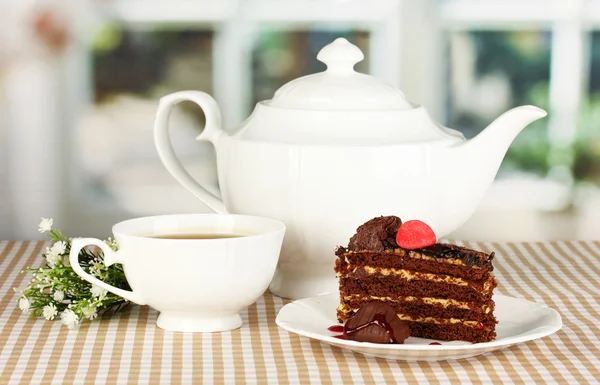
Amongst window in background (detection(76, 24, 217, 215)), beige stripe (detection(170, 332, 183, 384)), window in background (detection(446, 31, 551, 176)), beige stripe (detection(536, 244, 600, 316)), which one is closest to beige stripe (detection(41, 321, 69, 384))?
beige stripe (detection(170, 332, 183, 384))

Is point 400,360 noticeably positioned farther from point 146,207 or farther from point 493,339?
point 146,207

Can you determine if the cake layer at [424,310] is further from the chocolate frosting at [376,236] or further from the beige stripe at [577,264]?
the beige stripe at [577,264]

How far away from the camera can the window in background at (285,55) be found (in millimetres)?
1640

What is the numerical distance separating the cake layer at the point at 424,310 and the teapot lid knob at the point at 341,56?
0.30 m

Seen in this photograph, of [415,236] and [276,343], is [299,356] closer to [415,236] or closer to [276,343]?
[276,343]

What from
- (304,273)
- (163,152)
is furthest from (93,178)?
(304,273)

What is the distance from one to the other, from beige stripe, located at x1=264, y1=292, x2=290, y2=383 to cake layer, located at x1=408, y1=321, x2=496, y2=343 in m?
0.13

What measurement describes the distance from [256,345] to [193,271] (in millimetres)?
96

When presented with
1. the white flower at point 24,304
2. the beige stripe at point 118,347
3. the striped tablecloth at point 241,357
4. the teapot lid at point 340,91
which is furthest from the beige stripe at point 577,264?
the white flower at point 24,304

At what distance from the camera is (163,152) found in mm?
1227

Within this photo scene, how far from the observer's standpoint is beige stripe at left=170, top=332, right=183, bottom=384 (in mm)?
878

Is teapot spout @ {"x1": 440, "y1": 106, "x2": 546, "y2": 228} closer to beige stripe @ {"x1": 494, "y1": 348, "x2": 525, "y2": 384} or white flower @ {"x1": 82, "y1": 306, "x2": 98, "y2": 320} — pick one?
beige stripe @ {"x1": 494, "y1": 348, "x2": 525, "y2": 384}

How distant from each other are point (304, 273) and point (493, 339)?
28cm

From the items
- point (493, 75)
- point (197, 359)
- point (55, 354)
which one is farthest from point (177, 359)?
point (493, 75)
